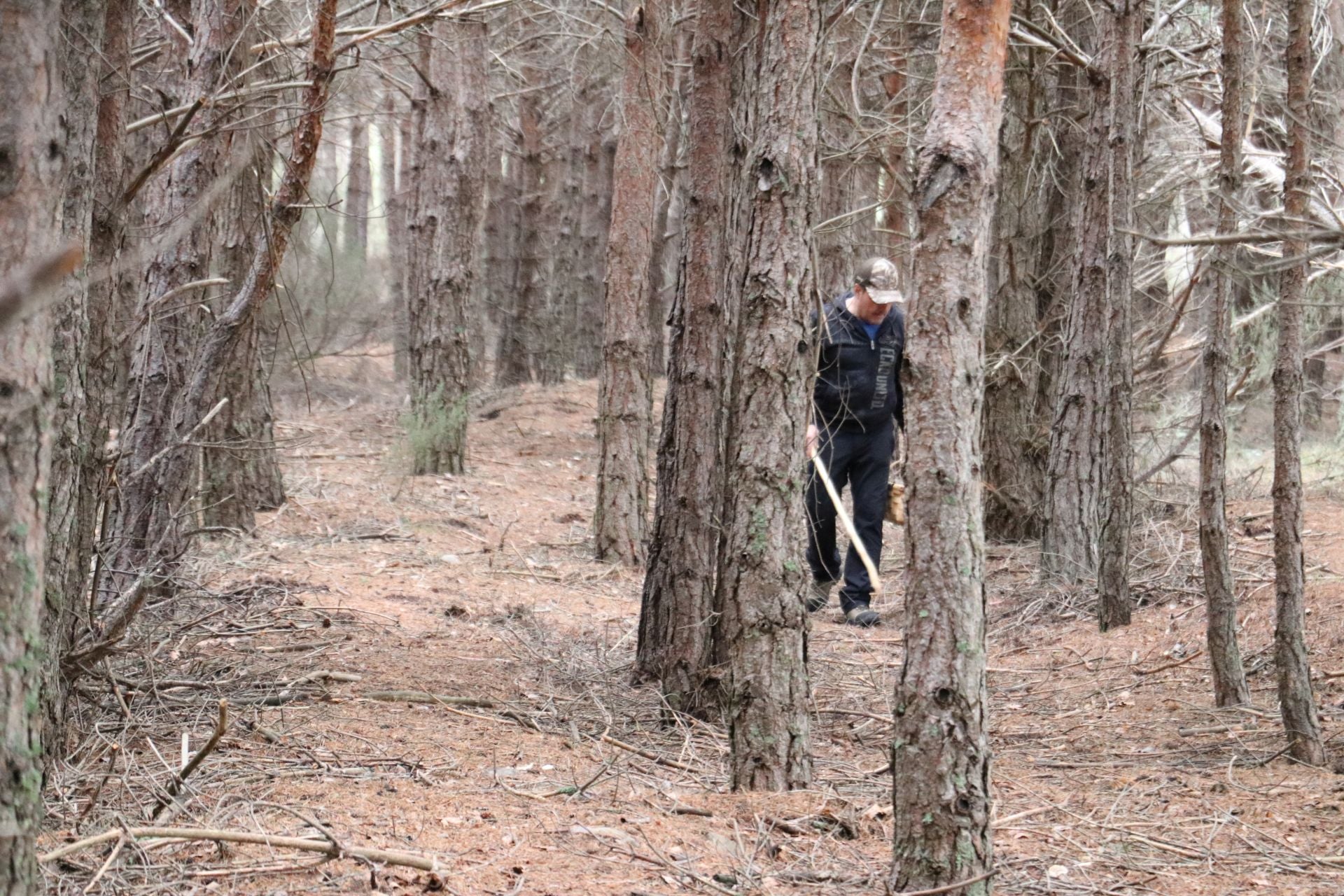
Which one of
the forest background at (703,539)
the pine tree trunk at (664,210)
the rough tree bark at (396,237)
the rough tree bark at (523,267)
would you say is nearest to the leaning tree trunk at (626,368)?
the forest background at (703,539)

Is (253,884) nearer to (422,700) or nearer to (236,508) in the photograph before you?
(422,700)

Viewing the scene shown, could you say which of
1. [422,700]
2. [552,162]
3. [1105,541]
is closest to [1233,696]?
[1105,541]

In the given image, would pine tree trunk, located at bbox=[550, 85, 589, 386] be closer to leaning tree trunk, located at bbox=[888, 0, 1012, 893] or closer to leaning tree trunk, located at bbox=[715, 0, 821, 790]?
leaning tree trunk, located at bbox=[715, 0, 821, 790]

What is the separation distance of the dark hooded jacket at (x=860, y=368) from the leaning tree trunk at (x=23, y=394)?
554cm

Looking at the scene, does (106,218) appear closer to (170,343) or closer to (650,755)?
(170,343)

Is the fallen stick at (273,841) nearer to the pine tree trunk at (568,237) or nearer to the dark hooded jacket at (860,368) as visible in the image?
the dark hooded jacket at (860,368)

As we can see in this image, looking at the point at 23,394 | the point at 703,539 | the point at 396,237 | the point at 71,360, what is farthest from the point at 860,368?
the point at 396,237

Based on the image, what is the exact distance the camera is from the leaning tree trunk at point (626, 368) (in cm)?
891

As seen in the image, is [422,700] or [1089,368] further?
[1089,368]

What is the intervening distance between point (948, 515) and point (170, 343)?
4231mm

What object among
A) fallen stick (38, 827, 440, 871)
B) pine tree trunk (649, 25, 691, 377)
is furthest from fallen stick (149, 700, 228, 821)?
pine tree trunk (649, 25, 691, 377)

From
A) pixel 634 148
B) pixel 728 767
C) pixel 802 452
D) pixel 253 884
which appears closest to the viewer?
pixel 253 884

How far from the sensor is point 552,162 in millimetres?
19984

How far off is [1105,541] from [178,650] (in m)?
4.52
